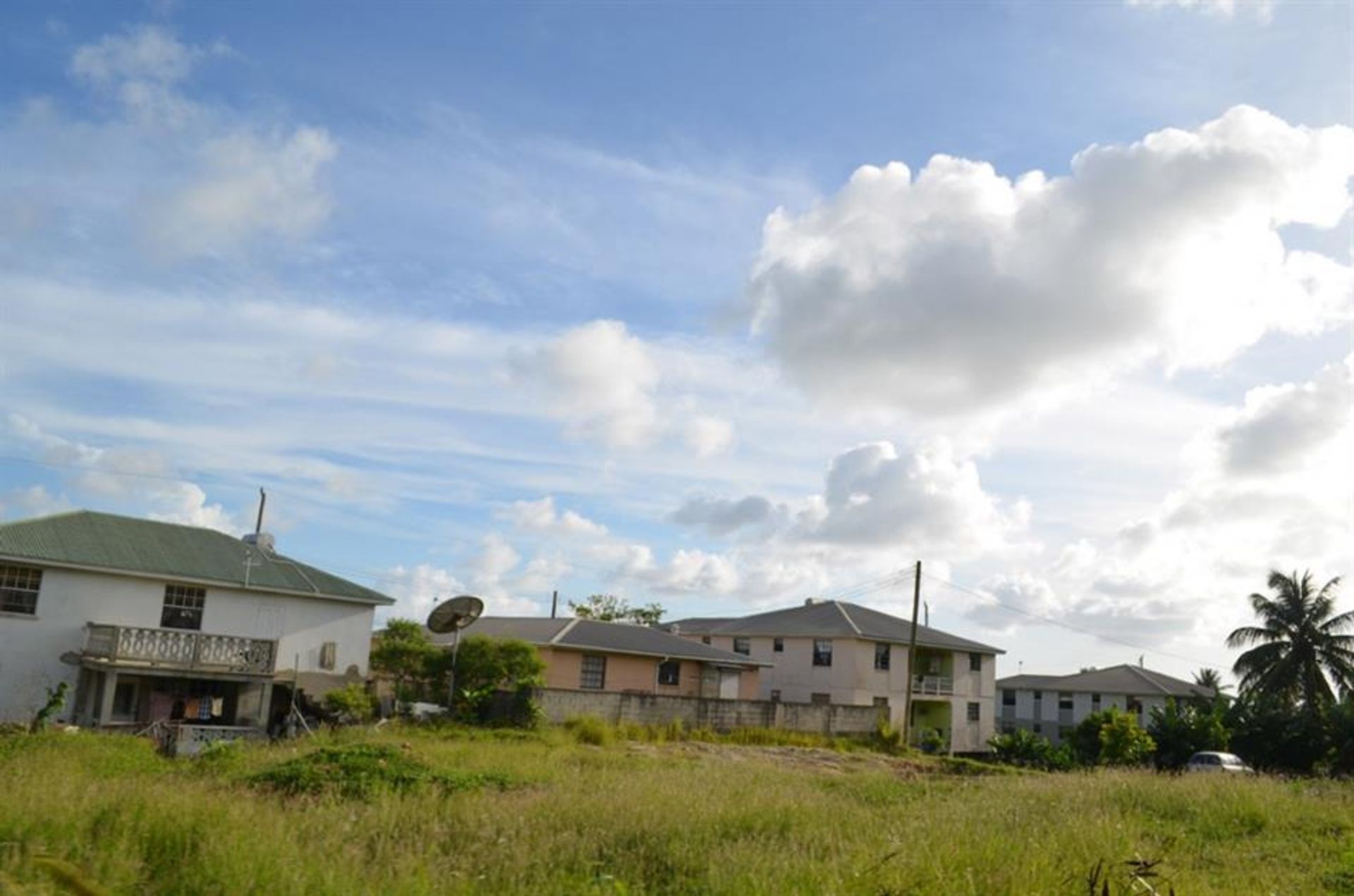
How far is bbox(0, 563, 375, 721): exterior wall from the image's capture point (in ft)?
87.9

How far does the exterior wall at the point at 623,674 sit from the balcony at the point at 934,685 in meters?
12.9

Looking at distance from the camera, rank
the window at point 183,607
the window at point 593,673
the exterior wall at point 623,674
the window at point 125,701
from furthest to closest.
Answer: the window at point 593,673 < the exterior wall at point 623,674 < the window at point 183,607 < the window at point 125,701

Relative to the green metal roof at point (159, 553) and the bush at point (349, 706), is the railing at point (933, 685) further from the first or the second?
the bush at point (349, 706)

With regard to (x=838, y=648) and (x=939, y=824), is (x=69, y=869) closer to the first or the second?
(x=939, y=824)

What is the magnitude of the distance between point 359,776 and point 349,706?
1311cm

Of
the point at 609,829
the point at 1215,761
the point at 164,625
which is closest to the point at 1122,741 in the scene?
the point at 1215,761

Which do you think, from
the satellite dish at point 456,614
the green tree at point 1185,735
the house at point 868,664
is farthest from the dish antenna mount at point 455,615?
the green tree at point 1185,735

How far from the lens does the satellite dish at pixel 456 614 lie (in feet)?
105

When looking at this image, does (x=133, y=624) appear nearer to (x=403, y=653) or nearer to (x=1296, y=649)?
(x=403, y=653)

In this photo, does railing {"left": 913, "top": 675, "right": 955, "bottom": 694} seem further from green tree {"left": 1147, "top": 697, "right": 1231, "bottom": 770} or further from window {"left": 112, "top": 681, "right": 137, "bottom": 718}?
window {"left": 112, "top": 681, "right": 137, "bottom": 718}

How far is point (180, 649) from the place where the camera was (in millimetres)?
28250

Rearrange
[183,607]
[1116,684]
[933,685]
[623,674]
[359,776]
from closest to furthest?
[359,776]
[183,607]
[623,674]
[933,685]
[1116,684]

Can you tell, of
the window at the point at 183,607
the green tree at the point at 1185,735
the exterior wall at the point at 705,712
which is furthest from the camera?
the green tree at the point at 1185,735

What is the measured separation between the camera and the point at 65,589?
27703mm
